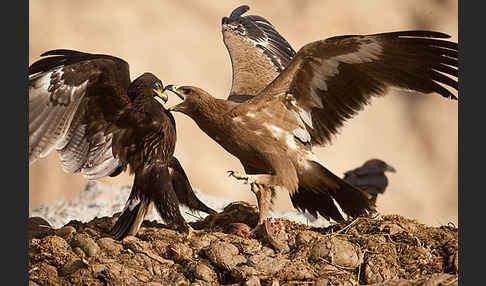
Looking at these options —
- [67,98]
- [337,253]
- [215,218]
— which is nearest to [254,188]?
[215,218]

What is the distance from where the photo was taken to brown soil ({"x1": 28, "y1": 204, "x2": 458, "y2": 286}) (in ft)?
12.7

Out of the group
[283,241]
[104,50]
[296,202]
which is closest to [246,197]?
[104,50]

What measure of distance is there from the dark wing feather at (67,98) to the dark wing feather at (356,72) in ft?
3.60

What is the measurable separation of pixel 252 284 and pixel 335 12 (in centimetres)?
802

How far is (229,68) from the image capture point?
1008 cm

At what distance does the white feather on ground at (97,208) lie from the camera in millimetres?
6910

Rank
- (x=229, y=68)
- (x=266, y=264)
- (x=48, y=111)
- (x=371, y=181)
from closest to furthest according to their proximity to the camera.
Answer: (x=266, y=264) → (x=48, y=111) → (x=371, y=181) → (x=229, y=68)

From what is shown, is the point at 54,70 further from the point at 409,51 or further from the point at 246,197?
the point at 246,197

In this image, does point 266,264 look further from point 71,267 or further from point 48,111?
point 48,111

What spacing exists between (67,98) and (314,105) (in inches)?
73.9

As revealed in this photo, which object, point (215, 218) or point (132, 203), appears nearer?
point (132, 203)

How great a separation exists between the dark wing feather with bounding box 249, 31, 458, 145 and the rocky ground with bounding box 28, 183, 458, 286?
96 cm

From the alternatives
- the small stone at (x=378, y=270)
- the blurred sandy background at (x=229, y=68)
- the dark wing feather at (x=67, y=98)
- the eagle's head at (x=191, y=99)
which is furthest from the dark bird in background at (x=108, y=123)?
the blurred sandy background at (x=229, y=68)

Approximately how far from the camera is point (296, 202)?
198 inches
